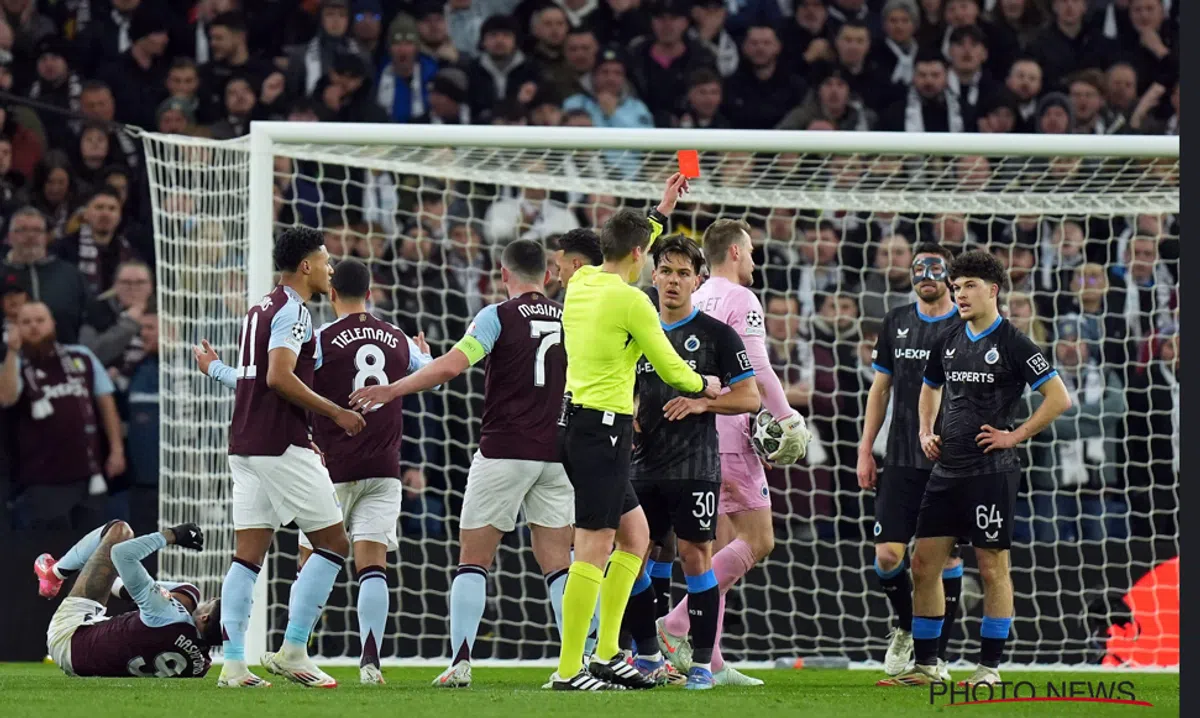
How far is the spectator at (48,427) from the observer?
9.96 meters

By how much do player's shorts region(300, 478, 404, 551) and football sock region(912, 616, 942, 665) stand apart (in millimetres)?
→ 2341

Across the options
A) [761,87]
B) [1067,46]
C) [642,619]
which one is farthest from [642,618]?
[1067,46]

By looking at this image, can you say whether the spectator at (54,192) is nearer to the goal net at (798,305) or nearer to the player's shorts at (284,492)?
the goal net at (798,305)

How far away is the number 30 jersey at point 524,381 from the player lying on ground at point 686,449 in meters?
0.40

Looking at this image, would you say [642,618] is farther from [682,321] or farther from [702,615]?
[682,321]

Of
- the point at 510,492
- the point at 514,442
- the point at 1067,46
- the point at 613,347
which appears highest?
the point at 1067,46

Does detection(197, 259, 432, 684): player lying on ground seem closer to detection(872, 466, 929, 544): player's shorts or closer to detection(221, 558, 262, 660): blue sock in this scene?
detection(221, 558, 262, 660): blue sock

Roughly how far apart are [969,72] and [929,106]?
0.54 metres

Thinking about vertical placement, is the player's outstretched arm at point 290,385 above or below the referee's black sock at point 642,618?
above

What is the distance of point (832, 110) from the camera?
41.7 ft

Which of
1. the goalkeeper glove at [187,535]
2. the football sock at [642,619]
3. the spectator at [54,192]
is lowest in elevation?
the football sock at [642,619]

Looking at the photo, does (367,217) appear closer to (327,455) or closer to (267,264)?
(267,264)

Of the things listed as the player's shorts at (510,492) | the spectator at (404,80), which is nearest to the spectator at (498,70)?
the spectator at (404,80)

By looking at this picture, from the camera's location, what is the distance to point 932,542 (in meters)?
7.11
